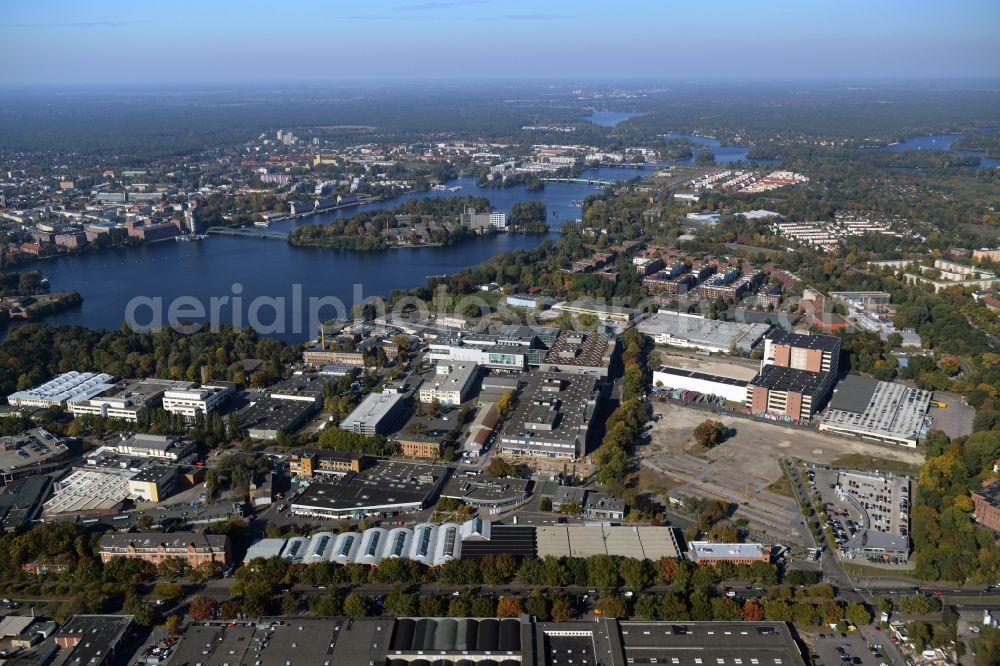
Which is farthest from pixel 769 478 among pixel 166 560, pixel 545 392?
pixel 166 560

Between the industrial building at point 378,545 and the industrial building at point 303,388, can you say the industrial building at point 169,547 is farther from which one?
the industrial building at point 303,388

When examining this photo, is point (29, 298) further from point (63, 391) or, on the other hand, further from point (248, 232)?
point (248, 232)

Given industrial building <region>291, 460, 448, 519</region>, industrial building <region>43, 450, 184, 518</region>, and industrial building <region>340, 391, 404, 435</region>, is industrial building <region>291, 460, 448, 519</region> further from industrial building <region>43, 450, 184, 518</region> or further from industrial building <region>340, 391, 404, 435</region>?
industrial building <region>43, 450, 184, 518</region>

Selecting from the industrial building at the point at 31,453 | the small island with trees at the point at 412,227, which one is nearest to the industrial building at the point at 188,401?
the industrial building at the point at 31,453

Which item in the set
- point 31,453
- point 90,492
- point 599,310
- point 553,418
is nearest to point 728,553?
point 553,418

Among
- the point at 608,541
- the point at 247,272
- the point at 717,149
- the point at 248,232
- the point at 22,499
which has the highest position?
the point at 717,149

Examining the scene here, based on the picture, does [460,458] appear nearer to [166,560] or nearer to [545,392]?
[545,392]
